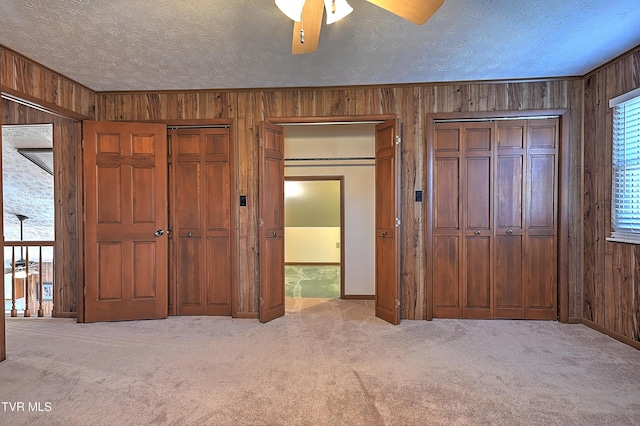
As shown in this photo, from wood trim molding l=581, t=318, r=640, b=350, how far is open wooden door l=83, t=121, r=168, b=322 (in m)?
4.37

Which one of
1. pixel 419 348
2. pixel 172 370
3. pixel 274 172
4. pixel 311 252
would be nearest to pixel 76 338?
pixel 172 370

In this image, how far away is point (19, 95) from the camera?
2.72 meters

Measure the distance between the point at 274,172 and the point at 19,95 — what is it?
225cm

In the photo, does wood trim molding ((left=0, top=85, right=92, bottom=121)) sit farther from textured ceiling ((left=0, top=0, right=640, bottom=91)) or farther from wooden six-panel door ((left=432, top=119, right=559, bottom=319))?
wooden six-panel door ((left=432, top=119, right=559, bottom=319))

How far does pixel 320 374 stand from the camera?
2.32 m

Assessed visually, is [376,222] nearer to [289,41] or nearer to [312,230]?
[289,41]

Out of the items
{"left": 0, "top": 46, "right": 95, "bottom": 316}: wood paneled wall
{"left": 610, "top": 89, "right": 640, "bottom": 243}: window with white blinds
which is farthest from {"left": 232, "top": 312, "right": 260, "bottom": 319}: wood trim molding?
{"left": 610, "top": 89, "right": 640, "bottom": 243}: window with white blinds

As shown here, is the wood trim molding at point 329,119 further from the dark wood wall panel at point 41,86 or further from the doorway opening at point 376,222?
the dark wood wall panel at point 41,86

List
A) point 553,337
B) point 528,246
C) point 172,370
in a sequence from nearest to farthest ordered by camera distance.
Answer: point 172,370 < point 553,337 < point 528,246

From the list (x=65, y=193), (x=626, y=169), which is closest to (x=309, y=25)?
(x=626, y=169)

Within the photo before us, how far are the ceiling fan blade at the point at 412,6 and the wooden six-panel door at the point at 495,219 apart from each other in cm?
201

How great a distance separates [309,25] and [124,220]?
284 centimetres

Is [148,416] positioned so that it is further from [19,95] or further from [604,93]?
[604,93]

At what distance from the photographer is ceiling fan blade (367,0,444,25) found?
155cm
